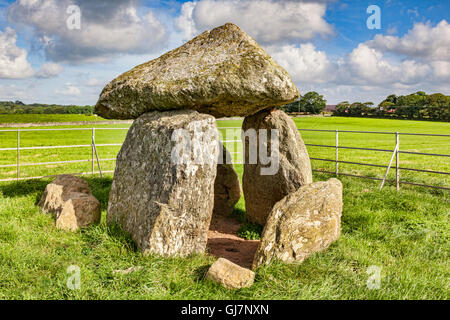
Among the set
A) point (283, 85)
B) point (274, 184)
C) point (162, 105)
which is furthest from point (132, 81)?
point (274, 184)

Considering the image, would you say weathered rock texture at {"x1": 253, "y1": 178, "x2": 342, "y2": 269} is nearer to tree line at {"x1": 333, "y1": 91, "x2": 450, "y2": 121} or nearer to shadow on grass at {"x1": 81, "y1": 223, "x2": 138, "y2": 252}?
shadow on grass at {"x1": 81, "y1": 223, "x2": 138, "y2": 252}

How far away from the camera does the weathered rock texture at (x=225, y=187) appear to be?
346 inches

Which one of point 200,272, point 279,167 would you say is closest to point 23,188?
point 200,272

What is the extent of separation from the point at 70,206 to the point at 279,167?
160 inches

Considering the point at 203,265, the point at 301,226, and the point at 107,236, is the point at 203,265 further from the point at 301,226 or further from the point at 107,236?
the point at 107,236

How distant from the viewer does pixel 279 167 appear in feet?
24.2

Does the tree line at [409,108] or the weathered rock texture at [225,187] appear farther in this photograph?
the tree line at [409,108]

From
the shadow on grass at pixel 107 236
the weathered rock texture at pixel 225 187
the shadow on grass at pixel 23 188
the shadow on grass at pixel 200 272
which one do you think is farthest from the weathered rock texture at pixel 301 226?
the shadow on grass at pixel 23 188

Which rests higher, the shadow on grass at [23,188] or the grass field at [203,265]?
the shadow on grass at [23,188]

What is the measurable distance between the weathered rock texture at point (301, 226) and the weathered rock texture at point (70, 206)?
3.28m

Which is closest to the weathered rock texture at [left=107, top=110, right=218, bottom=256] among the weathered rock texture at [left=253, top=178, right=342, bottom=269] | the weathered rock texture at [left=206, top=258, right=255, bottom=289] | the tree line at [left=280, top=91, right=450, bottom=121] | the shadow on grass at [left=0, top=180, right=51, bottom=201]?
the weathered rock texture at [left=206, top=258, right=255, bottom=289]

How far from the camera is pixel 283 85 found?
6191 millimetres

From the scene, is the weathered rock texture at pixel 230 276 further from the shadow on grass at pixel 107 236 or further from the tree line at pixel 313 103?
the tree line at pixel 313 103
